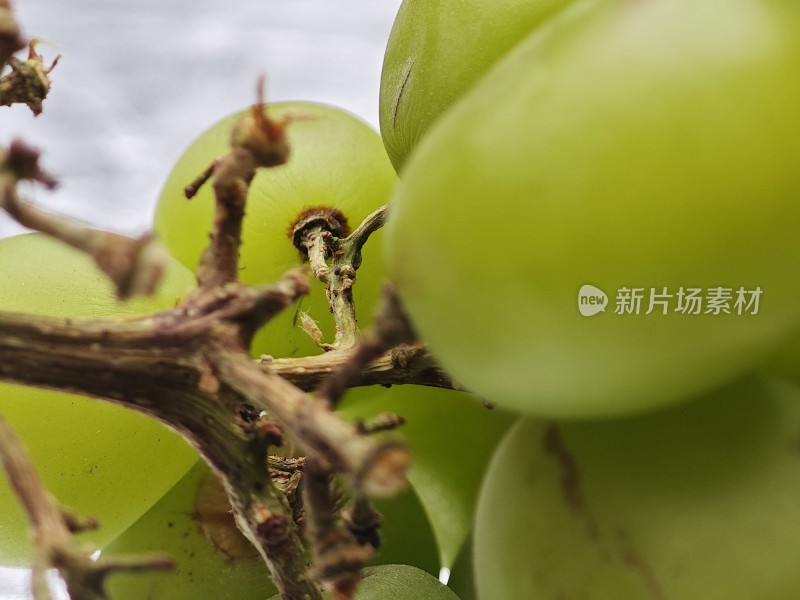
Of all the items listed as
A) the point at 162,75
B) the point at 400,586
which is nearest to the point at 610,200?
the point at 400,586

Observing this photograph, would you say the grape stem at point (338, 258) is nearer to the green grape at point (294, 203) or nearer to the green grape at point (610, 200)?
the green grape at point (294, 203)

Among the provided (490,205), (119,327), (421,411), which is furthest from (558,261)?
(421,411)

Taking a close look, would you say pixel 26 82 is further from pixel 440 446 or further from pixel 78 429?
pixel 440 446

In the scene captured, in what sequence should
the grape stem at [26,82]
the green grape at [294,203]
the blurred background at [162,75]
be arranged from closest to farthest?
the grape stem at [26,82] → the green grape at [294,203] → the blurred background at [162,75]

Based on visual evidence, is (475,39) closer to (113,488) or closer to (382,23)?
(113,488)

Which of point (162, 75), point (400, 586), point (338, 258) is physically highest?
point (162, 75)

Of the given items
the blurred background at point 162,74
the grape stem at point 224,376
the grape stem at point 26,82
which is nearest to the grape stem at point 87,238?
the grape stem at point 224,376
